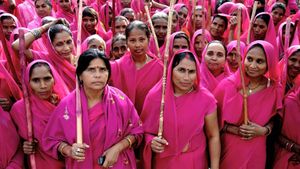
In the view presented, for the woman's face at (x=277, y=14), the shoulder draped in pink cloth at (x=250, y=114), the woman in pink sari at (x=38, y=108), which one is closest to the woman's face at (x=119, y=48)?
the woman in pink sari at (x=38, y=108)

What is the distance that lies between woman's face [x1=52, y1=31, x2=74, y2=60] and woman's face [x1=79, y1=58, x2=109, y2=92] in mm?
1008

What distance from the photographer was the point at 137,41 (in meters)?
3.61

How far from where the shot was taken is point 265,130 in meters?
3.03

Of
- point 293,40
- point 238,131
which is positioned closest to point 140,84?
point 238,131

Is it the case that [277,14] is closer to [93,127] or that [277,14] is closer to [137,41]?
[137,41]

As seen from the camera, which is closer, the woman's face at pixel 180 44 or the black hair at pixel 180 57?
the black hair at pixel 180 57

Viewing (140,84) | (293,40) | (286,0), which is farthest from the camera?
(286,0)

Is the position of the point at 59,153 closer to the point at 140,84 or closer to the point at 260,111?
the point at 140,84

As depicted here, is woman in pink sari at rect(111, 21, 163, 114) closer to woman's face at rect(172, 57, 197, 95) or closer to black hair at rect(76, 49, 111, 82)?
woman's face at rect(172, 57, 197, 95)

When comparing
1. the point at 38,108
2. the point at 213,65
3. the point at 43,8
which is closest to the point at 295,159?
the point at 213,65

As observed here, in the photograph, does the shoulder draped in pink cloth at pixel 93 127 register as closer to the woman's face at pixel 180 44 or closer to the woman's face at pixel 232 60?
the woman's face at pixel 180 44

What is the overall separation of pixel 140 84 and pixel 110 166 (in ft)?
3.69

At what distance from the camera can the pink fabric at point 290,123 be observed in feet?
10.3

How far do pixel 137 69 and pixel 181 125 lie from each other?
3.18ft
